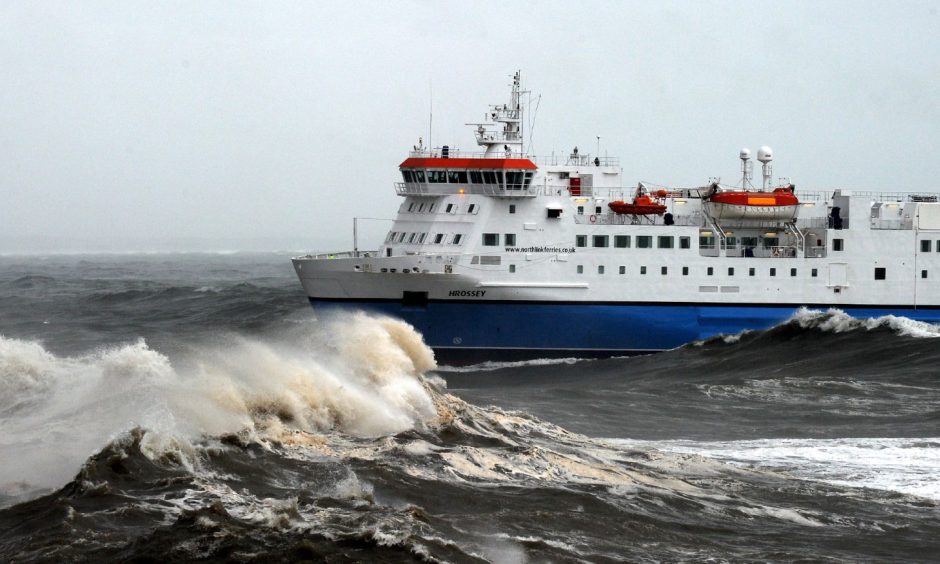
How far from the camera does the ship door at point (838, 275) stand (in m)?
32.9

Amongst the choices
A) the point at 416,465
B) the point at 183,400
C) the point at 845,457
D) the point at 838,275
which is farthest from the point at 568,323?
the point at 183,400

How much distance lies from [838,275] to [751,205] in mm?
3431

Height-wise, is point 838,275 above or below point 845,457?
above

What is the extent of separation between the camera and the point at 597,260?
31531mm

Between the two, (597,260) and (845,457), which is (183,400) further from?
(597,260)

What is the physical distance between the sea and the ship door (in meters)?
8.40

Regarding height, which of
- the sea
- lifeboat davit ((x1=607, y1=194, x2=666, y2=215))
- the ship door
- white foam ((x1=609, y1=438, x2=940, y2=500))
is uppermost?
lifeboat davit ((x1=607, y1=194, x2=666, y2=215))

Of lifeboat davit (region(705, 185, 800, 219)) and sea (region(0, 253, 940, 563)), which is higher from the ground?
lifeboat davit (region(705, 185, 800, 219))

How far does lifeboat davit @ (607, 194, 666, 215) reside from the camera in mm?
32000

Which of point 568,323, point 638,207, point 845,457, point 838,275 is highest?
point 638,207

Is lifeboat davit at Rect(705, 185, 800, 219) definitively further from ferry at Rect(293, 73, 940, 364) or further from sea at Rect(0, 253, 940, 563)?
sea at Rect(0, 253, 940, 563)

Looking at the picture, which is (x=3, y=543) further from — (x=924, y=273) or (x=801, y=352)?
(x=924, y=273)

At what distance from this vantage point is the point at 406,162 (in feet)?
106

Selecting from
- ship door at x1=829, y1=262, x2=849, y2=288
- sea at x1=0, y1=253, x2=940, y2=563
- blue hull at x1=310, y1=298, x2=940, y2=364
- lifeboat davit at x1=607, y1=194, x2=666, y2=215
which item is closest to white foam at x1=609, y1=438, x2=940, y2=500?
sea at x1=0, y1=253, x2=940, y2=563
